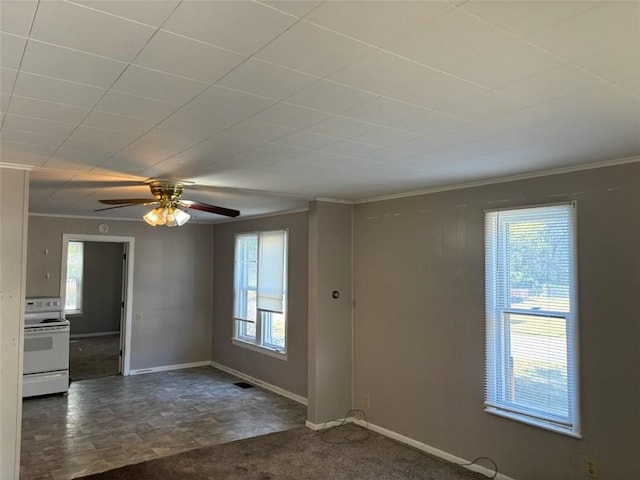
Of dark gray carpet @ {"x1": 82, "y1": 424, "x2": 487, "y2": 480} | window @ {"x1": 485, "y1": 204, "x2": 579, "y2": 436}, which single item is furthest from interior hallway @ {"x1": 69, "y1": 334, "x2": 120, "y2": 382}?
window @ {"x1": 485, "y1": 204, "x2": 579, "y2": 436}

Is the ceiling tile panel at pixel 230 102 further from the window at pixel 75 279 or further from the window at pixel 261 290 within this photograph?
the window at pixel 75 279

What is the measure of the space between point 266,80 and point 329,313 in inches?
141

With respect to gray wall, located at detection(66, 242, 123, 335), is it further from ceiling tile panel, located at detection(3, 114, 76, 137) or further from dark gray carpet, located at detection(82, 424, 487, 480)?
ceiling tile panel, located at detection(3, 114, 76, 137)

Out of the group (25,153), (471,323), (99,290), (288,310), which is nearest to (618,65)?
(471,323)

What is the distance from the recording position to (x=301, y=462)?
4.11 metres

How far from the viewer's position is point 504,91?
1.94 meters

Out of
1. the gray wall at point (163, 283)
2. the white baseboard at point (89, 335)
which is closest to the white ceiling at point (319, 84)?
the gray wall at point (163, 283)

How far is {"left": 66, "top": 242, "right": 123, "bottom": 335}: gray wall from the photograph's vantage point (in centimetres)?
1110

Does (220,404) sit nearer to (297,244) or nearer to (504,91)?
(297,244)

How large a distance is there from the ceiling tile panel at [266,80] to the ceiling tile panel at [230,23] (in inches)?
6.3

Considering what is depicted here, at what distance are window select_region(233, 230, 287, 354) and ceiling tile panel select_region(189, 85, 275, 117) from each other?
4318 millimetres

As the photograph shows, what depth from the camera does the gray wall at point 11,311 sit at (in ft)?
10.7

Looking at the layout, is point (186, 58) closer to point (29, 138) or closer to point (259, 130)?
point (259, 130)

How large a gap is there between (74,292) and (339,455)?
9224 millimetres
